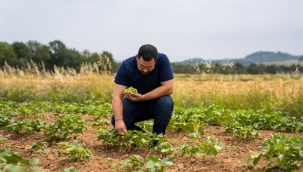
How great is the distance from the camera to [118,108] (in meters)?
2.65

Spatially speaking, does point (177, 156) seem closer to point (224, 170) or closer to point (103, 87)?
point (224, 170)

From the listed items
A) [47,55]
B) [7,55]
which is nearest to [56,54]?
[47,55]

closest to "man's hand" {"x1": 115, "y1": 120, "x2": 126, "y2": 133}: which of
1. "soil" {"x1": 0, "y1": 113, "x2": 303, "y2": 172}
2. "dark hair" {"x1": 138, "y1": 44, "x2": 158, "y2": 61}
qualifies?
"soil" {"x1": 0, "y1": 113, "x2": 303, "y2": 172}

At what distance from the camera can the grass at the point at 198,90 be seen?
18.5 ft

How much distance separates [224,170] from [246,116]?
6.46 feet

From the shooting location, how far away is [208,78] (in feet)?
22.3

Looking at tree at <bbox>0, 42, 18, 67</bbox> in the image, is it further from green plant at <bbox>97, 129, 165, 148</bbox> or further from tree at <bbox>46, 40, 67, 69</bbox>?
green plant at <bbox>97, 129, 165, 148</bbox>

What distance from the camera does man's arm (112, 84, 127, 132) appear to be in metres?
2.56

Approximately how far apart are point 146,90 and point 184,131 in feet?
3.80

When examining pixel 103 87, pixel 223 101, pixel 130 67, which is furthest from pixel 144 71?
pixel 103 87

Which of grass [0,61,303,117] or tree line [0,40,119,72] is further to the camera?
tree line [0,40,119,72]

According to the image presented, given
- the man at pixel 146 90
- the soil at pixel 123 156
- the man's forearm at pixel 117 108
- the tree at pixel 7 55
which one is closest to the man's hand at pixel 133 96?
the man at pixel 146 90

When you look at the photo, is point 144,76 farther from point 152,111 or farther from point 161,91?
point 152,111

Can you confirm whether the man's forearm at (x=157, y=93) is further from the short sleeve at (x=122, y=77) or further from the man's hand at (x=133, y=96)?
the short sleeve at (x=122, y=77)
